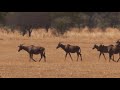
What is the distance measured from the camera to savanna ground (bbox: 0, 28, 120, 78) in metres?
13.3

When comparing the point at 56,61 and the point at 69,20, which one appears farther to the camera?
the point at 69,20

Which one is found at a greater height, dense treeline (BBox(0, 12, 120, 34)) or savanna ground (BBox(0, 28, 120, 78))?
dense treeline (BBox(0, 12, 120, 34))

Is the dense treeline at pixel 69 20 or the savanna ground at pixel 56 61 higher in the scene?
the dense treeline at pixel 69 20

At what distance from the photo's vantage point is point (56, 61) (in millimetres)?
17766

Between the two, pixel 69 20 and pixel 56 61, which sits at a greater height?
Result: pixel 69 20

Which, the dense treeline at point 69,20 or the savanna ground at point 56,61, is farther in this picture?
the dense treeline at point 69,20

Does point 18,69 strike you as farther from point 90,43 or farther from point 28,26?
point 28,26

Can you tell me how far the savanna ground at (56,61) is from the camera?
1334cm

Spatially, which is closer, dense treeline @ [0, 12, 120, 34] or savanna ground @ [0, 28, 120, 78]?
savanna ground @ [0, 28, 120, 78]
